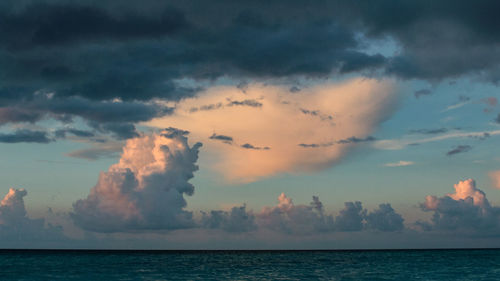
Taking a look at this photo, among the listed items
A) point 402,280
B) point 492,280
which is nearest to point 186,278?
point 402,280

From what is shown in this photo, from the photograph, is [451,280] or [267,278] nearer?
[451,280]

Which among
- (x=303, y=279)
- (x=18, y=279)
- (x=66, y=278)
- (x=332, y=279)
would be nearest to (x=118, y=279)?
(x=66, y=278)

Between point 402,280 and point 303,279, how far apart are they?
1544 cm

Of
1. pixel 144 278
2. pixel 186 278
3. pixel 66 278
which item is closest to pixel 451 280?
pixel 186 278

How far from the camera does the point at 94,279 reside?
3056 inches

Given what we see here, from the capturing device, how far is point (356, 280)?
7488 cm

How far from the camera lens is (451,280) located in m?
72.4

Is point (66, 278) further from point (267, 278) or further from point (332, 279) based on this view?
point (332, 279)

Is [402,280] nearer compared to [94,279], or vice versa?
[402,280]

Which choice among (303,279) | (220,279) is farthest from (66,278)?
(303,279)

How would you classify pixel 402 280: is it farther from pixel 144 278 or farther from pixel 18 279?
pixel 18 279

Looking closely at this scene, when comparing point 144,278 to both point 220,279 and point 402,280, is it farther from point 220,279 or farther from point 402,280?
point 402,280

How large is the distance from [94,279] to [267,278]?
28.8 m

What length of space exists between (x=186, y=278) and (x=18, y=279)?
2735cm
